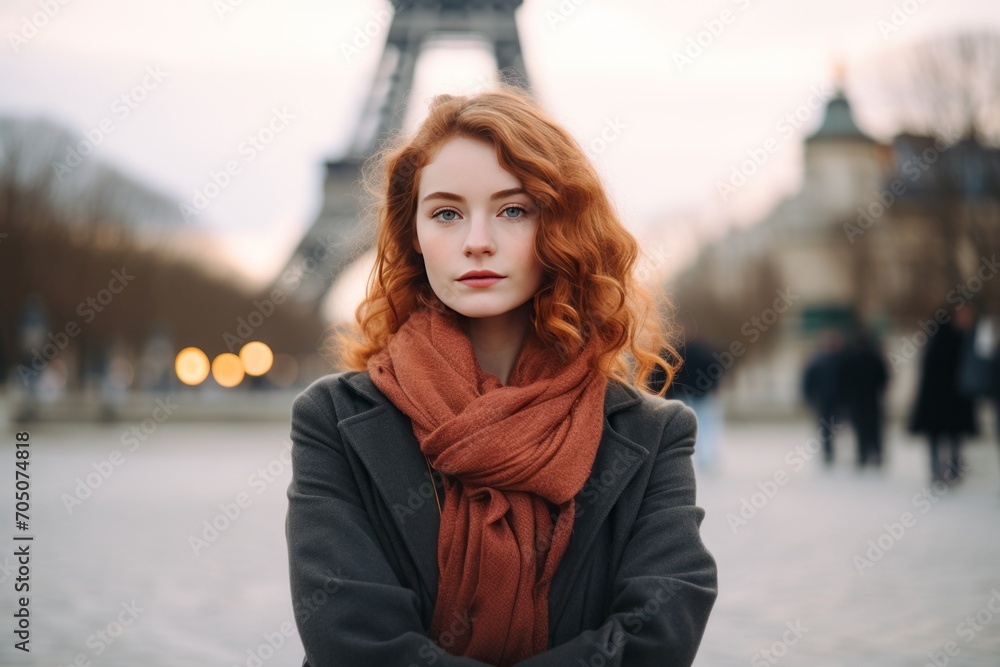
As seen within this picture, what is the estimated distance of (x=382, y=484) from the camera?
6.69ft

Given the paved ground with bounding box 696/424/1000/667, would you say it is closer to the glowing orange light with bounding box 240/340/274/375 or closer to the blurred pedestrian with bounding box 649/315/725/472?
the blurred pedestrian with bounding box 649/315/725/472

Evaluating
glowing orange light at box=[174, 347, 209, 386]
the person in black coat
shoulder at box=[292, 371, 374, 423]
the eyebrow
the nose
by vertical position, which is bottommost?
glowing orange light at box=[174, 347, 209, 386]

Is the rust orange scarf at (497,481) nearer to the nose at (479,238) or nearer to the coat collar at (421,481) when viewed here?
the coat collar at (421,481)

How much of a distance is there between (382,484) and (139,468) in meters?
13.7

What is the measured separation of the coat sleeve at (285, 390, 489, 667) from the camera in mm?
1867

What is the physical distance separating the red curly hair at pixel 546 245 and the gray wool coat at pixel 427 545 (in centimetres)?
15

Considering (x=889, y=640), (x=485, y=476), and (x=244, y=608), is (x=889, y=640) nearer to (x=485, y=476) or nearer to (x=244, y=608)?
(x=244, y=608)

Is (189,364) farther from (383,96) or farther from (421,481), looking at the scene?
(421,481)

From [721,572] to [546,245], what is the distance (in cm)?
526

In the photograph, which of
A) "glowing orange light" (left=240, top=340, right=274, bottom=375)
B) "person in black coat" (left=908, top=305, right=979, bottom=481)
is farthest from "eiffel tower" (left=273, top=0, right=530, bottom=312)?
"person in black coat" (left=908, top=305, right=979, bottom=481)

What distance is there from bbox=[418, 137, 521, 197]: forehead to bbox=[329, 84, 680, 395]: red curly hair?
0.06 ft

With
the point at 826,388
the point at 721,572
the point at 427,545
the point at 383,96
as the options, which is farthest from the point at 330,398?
the point at 383,96

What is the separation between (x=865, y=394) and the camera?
46.4 ft

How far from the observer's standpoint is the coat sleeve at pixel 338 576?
1867mm
